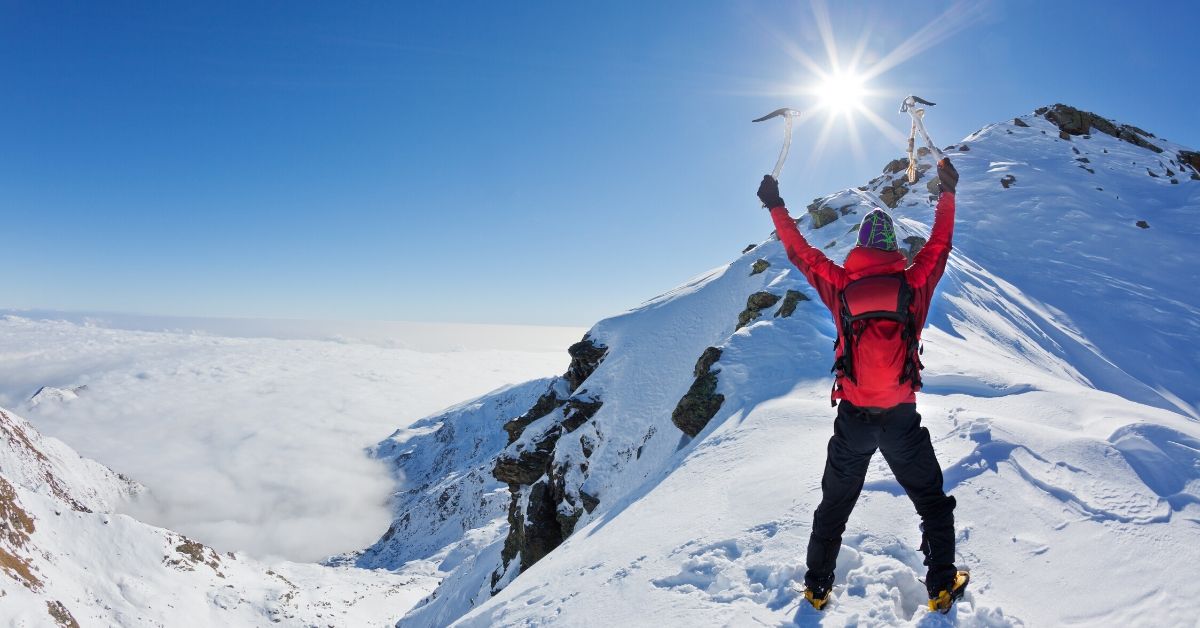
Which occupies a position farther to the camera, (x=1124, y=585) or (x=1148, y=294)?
(x=1148, y=294)

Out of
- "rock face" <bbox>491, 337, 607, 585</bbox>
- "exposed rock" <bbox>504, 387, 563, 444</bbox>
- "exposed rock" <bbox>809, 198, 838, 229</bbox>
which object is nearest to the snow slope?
"exposed rock" <bbox>504, 387, 563, 444</bbox>

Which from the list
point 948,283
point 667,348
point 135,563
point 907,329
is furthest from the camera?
point 135,563

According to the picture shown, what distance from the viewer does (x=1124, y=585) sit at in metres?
4.43

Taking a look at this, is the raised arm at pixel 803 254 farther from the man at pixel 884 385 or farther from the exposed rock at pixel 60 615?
the exposed rock at pixel 60 615

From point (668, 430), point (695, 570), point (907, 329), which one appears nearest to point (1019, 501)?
point (907, 329)

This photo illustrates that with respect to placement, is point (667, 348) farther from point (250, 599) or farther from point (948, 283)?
point (250, 599)

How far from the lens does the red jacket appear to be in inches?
171

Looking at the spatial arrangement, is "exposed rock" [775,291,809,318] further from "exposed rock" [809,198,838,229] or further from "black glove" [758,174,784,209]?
"exposed rock" [809,198,838,229]

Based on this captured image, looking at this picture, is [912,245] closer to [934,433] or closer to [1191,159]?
[934,433]

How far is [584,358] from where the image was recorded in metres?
34.7

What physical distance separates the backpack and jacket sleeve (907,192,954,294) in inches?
7.9

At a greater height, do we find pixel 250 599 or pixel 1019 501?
pixel 1019 501

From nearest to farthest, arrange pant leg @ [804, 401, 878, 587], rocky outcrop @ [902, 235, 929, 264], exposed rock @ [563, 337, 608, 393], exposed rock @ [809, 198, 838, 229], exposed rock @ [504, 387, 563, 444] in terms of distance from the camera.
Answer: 1. pant leg @ [804, 401, 878, 587]
2. rocky outcrop @ [902, 235, 929, 264]
3. exposed rock @ [809, 198, 838, 229]
4. exposed rock @ [563, 337, 608, 393]
5. exposed rock @ [504, 387, 563, 444]

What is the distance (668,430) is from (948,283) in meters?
14.5
